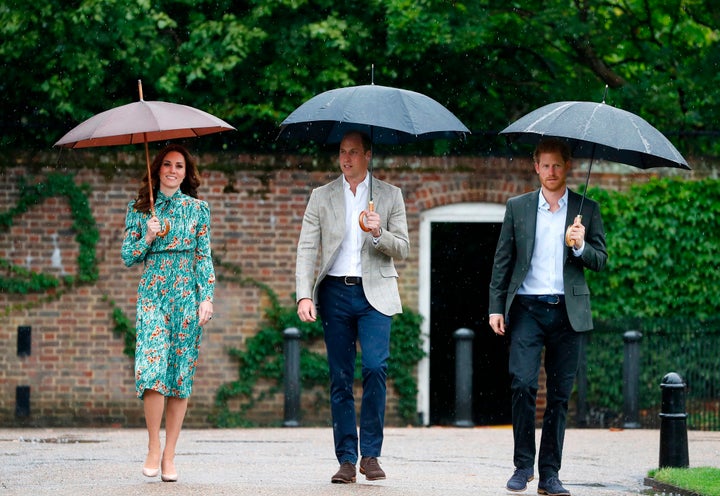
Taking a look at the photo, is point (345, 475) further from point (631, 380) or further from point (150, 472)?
point (631, 380)

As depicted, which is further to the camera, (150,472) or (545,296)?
(150,472)

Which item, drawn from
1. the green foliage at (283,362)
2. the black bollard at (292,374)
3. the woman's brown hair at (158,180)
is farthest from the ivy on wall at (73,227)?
the woman's brown hair at (158,180)

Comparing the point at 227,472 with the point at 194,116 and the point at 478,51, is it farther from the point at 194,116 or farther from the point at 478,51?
the point at 478,51

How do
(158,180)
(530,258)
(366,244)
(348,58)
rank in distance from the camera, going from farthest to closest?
(348,58) < (158,180) < (366,244) < (530,258)

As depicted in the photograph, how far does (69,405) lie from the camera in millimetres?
13289

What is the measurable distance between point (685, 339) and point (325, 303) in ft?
22.9

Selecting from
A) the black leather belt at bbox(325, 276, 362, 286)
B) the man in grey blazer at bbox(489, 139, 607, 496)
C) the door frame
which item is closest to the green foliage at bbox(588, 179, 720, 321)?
the door frame

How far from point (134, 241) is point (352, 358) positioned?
1365mm

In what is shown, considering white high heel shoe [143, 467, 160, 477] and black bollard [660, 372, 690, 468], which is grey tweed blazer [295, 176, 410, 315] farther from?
black bollard [660, 372, 690, 468]

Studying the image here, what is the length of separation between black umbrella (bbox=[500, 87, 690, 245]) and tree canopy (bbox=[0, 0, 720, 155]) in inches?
265

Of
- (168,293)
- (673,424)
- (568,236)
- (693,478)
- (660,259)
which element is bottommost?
(693,478)

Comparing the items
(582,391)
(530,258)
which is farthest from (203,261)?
(582,391)

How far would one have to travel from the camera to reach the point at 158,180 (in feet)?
23.4

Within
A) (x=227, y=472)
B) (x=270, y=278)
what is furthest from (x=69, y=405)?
(x=227, y=472)
